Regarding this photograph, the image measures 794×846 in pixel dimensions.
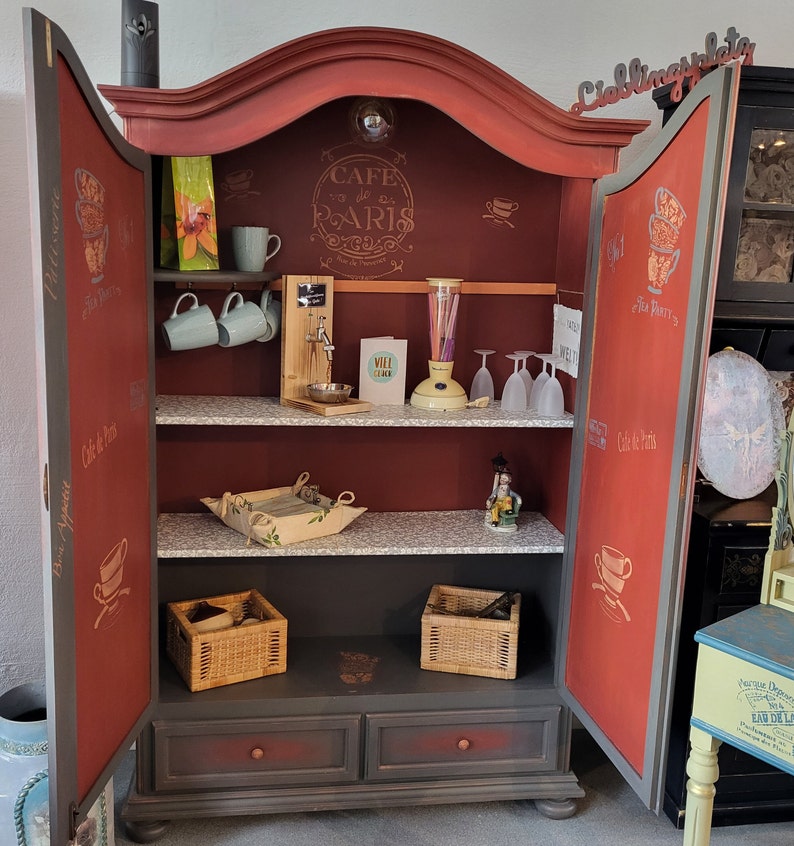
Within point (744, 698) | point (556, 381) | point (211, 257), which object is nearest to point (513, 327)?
point (556, 381)

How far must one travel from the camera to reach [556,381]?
2.43 m

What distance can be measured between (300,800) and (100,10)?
219cm

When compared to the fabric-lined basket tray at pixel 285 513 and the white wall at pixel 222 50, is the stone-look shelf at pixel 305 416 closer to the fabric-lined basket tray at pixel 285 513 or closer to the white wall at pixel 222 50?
the fabric-lined basket tray at pixel 285 513

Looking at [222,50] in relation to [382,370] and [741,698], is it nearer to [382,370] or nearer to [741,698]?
[382,370]

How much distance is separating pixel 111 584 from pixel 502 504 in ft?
3.68

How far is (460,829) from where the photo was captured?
2416 millimetres

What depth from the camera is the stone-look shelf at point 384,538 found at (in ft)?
7.61

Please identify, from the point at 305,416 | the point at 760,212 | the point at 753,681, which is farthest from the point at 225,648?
the point at 760,212

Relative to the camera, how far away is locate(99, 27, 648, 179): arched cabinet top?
1996 millimetres

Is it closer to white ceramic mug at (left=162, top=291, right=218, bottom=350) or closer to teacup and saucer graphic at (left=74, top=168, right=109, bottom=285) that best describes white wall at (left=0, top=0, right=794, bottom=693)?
white ceramic mug at (left=162, top=291, right=218, bottom=350)

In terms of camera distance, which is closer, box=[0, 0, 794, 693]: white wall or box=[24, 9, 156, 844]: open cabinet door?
box=[24, 9, 156, 844]: open cabinet door

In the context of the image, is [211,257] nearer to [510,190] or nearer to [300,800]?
[510,190]

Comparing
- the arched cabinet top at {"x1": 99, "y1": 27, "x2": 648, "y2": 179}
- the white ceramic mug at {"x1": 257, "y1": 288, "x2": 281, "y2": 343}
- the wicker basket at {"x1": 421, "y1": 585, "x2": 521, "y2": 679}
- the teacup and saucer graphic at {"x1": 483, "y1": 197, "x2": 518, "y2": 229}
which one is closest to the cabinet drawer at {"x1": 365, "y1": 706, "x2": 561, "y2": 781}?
the wicker basket at {"x1": 421, "y1": 585, "x2": 521, "y2": 679}

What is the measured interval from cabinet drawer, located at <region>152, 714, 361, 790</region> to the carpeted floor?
5.3 inches
